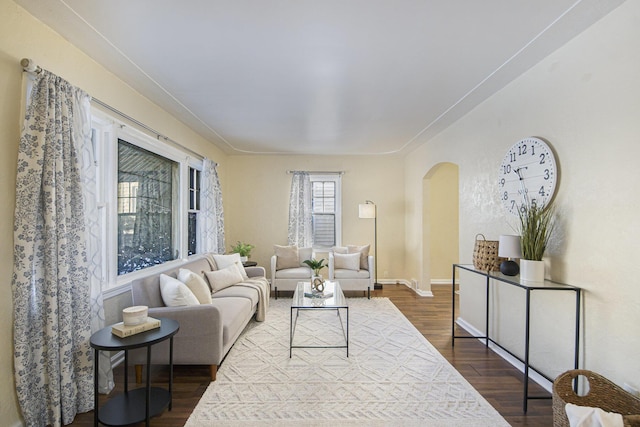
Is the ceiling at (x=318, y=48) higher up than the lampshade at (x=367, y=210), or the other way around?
the ceiling at (x=318, y=48)

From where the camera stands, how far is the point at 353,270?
5.52 m

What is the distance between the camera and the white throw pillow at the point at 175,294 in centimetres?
279

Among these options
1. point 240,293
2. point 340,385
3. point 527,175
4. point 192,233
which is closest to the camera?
point 340,385

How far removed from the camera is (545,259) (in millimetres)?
2605

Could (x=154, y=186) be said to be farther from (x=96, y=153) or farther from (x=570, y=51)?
(x=570, y=51)

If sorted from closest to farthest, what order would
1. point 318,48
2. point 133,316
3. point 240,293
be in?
1. point 133,316
2. point 318,48
3. point 240,293

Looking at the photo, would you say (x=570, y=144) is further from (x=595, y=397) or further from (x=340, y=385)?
(x=340, y=385)

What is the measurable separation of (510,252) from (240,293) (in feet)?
9.38

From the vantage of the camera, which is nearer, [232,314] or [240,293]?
[232,314]

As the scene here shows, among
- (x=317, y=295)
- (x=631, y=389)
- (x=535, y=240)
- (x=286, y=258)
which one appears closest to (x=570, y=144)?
(x=535, y=240)

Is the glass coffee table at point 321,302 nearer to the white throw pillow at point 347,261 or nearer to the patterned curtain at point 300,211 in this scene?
the white throw pillow at point 347,261

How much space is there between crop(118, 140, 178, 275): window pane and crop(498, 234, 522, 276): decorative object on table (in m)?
3.60

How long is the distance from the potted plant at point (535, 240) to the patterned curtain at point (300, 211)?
421 centimetres

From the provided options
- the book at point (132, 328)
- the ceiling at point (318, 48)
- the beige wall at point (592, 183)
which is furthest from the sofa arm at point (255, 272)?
the beige wall at point (592, 183)
